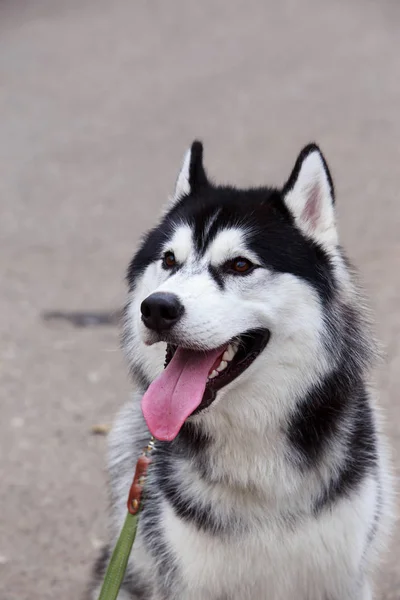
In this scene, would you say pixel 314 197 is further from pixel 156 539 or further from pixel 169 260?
pixel 156 539

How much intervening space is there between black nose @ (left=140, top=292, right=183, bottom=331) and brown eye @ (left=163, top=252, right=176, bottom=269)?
35 cm

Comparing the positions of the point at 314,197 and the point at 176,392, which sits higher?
the point at 314,197

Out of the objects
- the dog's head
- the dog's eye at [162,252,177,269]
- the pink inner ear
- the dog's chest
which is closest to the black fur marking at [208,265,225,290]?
the dog's head

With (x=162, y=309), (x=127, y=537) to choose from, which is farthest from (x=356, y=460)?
(x=162, y=309)

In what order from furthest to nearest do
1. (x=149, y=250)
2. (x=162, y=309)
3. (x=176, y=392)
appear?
(x=149, y=250)
(x=176, y=392)
(x=162, y=309)

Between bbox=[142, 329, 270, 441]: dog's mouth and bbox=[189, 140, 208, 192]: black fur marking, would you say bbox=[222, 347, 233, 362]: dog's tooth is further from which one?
bbox=[189, 140, 208, 192]: black fur marking

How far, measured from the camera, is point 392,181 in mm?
9180

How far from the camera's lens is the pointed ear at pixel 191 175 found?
334 cm

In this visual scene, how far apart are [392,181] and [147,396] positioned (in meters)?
6.79

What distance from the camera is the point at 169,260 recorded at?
120 inches

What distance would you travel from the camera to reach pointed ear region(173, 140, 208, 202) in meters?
3.34

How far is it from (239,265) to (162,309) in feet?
1.22

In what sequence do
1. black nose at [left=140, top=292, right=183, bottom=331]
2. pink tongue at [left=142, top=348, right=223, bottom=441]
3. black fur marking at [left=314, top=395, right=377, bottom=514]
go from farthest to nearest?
black fur marking at [left=314, top=395, right=377, bottom=514], pink tongue at [left=142, top=348, right=223, bottom=441], black nose at [left=140, top=292, right=183, bottom=331]

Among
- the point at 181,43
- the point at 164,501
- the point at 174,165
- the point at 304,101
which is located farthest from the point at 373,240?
the point at 181,43
